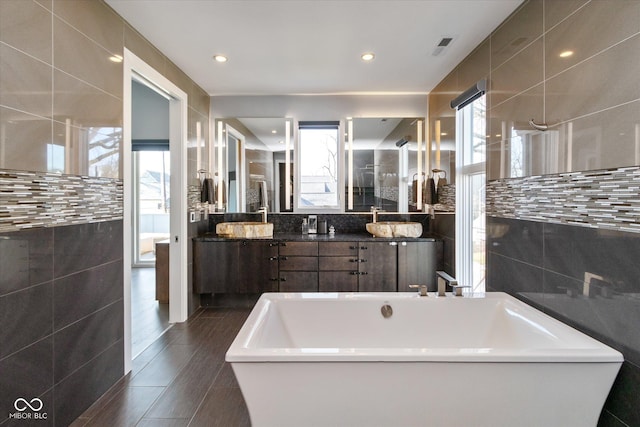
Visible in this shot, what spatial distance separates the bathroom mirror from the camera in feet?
13.4

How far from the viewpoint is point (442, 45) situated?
2676 mm

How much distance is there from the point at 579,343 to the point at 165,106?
5.71m

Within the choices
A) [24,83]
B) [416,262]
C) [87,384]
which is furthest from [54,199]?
[416,262]

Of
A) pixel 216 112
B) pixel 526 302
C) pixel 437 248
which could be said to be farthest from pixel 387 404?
pixel 216 112

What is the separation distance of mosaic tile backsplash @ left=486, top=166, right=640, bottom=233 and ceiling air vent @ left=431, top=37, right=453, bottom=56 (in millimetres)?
1206

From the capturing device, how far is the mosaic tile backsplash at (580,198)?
138cm

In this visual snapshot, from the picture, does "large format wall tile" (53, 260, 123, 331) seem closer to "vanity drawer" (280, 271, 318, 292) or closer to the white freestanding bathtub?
the white freestanding bathtub

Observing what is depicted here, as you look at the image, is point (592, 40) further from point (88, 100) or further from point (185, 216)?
point (185, 216)

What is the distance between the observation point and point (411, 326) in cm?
223

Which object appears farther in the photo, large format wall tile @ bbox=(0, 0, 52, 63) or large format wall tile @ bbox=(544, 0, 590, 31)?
large format wall tile @ bbox=(544, 0, 590, 31)

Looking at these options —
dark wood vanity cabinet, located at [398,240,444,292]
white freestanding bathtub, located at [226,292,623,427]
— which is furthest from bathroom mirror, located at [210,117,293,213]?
white freestanding bathtub, located at [226,292,623,427]

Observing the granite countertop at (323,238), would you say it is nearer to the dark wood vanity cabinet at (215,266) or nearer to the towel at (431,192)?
the dark wood vanity cabinet at (215,266)

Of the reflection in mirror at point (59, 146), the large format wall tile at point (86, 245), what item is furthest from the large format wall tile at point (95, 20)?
the large format wall tile at point (86, 245)

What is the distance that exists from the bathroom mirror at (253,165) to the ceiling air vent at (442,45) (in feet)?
6.20
